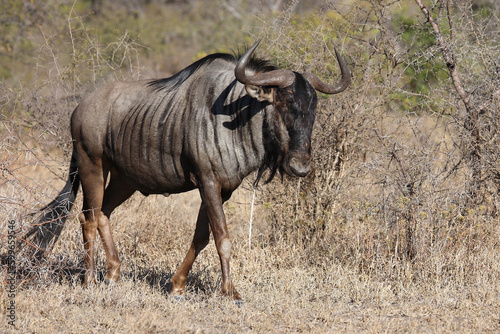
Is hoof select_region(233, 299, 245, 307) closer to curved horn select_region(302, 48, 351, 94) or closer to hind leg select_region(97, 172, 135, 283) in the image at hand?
hind leg select_region(97, 172, 135, 283)

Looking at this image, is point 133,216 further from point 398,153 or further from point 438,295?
point 438,295

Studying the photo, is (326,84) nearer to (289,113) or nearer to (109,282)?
(289,113)

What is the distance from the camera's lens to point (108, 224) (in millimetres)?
6125

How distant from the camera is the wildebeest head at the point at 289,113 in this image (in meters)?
4.91

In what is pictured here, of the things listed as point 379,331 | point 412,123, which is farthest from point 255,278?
point 412,123

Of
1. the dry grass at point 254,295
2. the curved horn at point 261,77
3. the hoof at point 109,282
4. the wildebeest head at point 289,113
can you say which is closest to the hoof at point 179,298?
the dry grass at point 254,295

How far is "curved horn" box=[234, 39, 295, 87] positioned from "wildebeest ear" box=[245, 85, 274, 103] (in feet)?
0.25

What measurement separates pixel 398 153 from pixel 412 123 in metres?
0.33

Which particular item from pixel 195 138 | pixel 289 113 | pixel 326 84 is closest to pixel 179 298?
pixel 195 138

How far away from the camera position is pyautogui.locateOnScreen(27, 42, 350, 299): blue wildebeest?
499cm

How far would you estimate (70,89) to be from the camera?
311 inches

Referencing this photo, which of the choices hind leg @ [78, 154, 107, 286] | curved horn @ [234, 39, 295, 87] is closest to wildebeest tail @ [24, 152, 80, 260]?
hind leg @ [78, 154, 107, 286]

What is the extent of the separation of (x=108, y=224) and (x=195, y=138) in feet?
4.99

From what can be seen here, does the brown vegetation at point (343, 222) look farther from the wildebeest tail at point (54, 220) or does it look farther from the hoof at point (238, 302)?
the wildebeest tail at point (54, 220)
